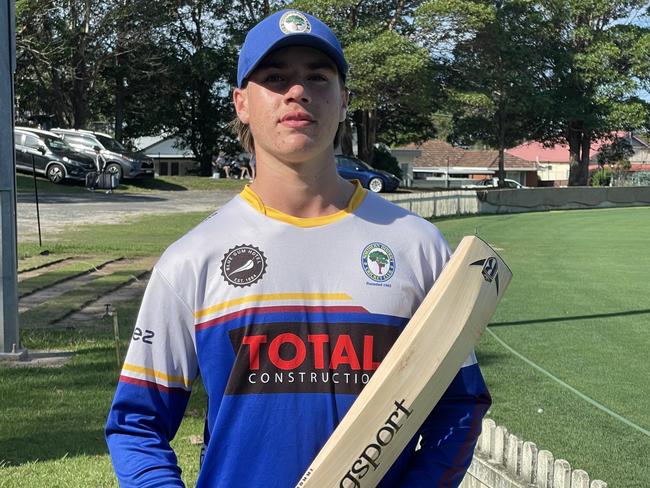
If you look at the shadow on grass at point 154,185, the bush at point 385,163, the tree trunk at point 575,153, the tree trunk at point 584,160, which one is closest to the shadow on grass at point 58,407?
the shadow on grass at point 154,185

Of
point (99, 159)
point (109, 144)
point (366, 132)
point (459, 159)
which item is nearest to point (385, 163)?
point (366, 132)

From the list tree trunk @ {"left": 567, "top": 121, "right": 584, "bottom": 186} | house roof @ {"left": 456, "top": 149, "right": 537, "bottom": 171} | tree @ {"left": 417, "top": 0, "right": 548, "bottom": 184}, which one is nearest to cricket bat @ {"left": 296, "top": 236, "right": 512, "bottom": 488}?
tree @ {"left": 417, "top": 0, "right": 548, "bottom": 184}

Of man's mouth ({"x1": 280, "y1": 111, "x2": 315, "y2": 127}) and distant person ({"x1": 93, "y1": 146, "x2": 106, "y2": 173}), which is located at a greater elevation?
man's mouth ({"x1": 280, "y1": 111, "x2": 315, "y2": 127})

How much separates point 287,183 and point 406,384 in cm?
56

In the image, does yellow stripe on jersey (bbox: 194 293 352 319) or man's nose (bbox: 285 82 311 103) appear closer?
yellow stripe on jersey (bbox: 194 293 352 319)

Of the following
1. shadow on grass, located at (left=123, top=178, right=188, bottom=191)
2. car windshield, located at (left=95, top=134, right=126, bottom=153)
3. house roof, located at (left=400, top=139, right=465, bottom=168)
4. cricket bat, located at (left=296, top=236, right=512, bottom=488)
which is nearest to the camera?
cricket bat, located at (left=296, top=236, right=512, bottom=488)

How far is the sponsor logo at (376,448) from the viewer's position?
207 centimetres

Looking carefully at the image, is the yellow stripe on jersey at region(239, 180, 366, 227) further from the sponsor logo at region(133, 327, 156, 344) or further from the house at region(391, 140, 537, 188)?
the house at region(391, 140, 537, 188)

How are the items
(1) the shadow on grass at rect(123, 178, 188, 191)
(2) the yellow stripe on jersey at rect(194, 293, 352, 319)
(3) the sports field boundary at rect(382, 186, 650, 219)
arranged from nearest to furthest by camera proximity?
1. (2) the yellow stripe on jersey at rect(194, 293, 352, 319)
2. (3) the sports field boundary at rect(382, 186, 650, 219)
3. (1) the shadow on grass at rect(123, 178, 188, 191)

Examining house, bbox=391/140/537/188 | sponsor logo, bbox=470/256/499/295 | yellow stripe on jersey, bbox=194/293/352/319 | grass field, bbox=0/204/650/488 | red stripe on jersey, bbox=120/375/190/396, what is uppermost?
sponsor logo, bbox=470/256/499/295

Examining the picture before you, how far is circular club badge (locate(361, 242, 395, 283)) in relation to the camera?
7.29ft

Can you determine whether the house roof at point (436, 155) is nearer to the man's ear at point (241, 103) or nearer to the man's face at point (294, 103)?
the man's ear at point (241, 103)

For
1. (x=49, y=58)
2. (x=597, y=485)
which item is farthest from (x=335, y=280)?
(x=49, y=58)

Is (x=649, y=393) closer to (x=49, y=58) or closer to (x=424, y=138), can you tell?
(x=49, y=58)
